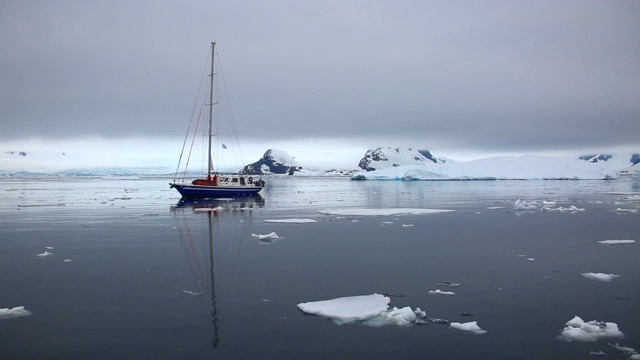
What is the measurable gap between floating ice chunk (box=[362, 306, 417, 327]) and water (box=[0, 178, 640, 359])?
0.65ft

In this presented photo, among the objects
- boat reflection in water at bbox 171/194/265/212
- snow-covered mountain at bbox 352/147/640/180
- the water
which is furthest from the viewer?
snow-covered mountain at bbox 352/147/640/180

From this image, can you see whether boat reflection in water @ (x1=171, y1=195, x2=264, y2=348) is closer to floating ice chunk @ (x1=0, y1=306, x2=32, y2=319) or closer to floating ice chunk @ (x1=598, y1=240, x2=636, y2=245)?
floating ice chunk @ (x1=0, y1=306, x2=32, y2=319)

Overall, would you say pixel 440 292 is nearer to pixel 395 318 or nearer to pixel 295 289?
pixel 395 318

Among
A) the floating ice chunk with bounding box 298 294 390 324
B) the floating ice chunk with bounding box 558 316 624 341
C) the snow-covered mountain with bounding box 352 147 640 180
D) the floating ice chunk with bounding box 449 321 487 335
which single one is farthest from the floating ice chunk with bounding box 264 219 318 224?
the snow-covered mountain with bounding box 352 147 640 180

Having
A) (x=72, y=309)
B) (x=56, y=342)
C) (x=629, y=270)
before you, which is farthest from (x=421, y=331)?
(x=629, y=270)

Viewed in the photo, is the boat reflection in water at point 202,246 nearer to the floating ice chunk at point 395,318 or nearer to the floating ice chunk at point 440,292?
the floating ice chunk at point 395,318

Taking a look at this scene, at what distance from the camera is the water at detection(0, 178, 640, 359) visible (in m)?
6.46

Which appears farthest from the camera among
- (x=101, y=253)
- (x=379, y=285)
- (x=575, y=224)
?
(x=575, y=224)

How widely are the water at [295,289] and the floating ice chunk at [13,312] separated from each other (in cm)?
17

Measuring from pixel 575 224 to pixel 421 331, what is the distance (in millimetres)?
14759

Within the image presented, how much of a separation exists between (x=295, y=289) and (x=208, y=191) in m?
29.1

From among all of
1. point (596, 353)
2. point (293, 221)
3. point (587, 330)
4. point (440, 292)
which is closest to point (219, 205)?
point (293, 221)

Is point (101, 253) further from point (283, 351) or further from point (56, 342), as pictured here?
point (283, 351)

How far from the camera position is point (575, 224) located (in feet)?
63.0
